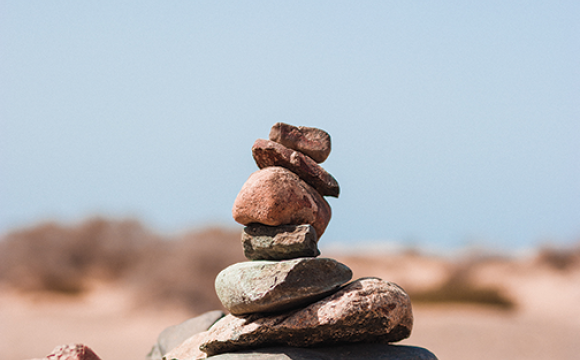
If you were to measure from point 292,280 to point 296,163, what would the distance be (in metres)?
1.17

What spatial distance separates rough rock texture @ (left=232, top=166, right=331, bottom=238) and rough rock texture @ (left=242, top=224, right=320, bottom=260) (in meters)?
0.09

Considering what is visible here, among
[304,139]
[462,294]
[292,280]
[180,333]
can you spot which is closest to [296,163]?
[304,139]

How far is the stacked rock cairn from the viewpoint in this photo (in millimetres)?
4164

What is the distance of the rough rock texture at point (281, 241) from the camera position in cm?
444

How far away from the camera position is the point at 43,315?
47.2 feet

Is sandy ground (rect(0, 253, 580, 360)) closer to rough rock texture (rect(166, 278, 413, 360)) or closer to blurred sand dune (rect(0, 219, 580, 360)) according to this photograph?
blurred sand dune (rect(0, 219, 580, 360))

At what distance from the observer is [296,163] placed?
186 inches

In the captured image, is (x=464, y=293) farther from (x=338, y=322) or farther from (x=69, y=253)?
(x=69, y=253)

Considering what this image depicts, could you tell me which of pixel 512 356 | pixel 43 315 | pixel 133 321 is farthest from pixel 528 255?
pixel 43 315

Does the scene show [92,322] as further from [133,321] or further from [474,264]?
[474,264]

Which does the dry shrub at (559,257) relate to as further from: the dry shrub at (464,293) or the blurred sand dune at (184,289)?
the dry shrub at (464,293)

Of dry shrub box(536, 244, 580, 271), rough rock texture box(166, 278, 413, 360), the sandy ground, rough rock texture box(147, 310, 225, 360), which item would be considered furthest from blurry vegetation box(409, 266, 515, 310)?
rough rock texture box(166, 278, 413, 360)

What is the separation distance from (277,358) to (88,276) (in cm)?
1322

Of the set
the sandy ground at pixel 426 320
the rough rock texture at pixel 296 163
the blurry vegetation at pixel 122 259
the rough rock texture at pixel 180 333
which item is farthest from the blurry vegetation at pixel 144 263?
the rough rock texture at pixel 296 163
